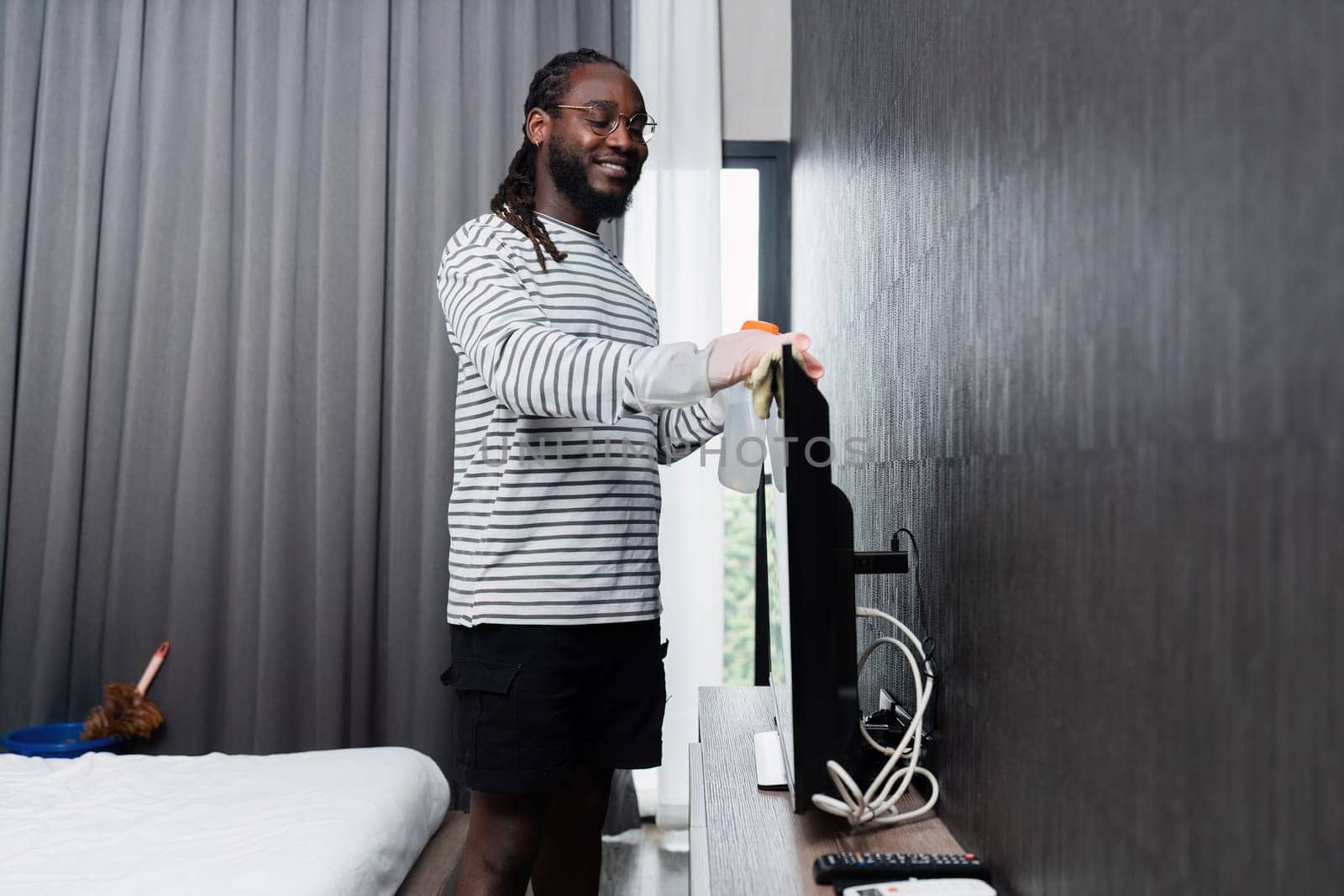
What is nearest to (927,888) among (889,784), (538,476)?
(889,784)

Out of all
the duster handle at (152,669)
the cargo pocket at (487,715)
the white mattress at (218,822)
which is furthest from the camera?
the duster handle at (152,669)

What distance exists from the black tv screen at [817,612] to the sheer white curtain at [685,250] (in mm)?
1873

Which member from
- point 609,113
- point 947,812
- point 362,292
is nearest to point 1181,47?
point 947,812

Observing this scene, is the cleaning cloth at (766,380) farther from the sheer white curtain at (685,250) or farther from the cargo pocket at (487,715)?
the sheer white curtain at (685,250)

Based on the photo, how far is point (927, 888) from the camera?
0.81 metres

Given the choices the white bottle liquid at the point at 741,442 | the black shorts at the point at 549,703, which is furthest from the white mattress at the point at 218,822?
the white bottle liquid at the point at 741,442

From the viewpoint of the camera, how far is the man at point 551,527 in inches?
49.6

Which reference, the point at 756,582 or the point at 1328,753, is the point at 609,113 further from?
the point at 756,582

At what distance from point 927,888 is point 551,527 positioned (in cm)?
69

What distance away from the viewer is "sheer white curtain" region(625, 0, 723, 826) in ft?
9.39

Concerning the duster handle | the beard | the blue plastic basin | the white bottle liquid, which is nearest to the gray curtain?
the duster handle

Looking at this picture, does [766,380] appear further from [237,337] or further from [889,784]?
[237,337]

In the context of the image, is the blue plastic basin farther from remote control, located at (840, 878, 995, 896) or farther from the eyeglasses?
remote control, located at (840, 878, 995, 896)

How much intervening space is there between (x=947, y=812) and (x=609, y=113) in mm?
1089
